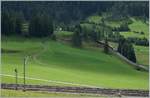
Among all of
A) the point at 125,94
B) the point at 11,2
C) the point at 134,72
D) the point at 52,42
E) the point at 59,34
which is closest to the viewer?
the point at 125,94

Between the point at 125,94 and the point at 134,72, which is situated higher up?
the point at 125,94

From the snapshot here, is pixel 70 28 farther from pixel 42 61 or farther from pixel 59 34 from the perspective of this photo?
pixel 42 61

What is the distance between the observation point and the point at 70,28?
16475 cm

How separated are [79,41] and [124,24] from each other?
43.2 metres

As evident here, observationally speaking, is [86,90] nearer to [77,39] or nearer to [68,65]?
[68,65]

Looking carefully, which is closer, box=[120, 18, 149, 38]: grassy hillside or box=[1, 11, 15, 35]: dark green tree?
box=[1, 11, 15, 35]: dark green tree

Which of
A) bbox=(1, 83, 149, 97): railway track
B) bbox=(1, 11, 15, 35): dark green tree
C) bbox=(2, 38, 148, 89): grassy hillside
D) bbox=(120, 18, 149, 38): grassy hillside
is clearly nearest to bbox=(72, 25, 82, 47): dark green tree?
bbox=(2, 38, 148, 89): grassy hillside

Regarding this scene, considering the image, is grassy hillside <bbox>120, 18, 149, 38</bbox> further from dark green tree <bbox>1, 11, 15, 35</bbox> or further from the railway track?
the railway track

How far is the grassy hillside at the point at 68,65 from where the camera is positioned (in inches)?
3398

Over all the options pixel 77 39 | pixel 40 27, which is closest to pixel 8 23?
pixel 40 27

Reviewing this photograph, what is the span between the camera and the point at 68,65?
111 m

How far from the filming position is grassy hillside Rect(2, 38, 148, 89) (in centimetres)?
8631

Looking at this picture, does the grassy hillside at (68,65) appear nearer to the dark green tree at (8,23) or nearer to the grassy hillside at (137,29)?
the dark green tree at (8,23)

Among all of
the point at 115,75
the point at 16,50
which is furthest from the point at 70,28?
the point at 115,75
